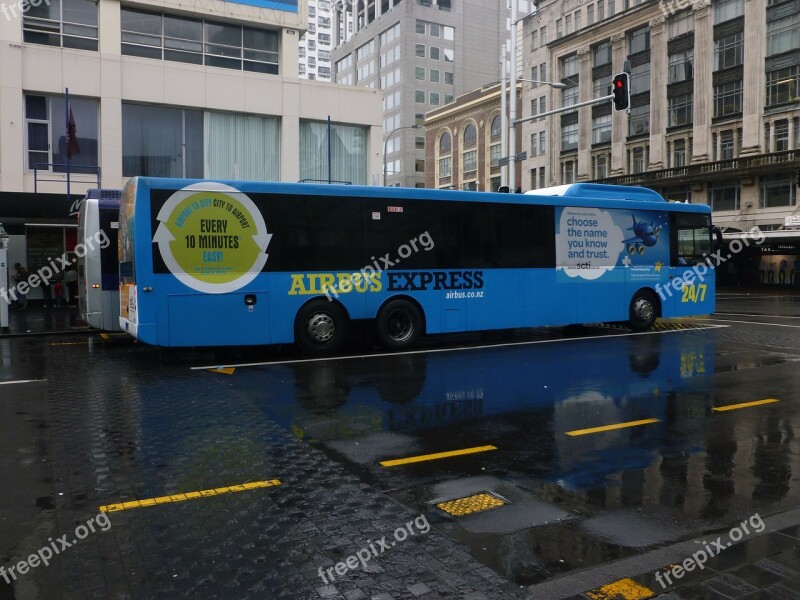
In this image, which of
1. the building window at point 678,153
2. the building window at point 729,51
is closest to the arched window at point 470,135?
the building window at point 678,153

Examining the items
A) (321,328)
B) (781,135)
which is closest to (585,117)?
(781,135)

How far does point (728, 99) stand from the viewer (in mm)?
51688

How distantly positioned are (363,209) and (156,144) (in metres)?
13.8

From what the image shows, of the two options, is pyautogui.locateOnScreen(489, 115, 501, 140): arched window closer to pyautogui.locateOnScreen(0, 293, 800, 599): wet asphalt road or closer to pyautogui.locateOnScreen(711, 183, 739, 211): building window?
pyautogui.locateOnScreen(711, 183, 739, 211): building window

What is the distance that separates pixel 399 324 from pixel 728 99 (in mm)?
47271

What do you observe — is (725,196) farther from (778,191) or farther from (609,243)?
(609,243)

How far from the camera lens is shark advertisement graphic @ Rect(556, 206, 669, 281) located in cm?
1628

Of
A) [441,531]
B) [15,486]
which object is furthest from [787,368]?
[15,486]

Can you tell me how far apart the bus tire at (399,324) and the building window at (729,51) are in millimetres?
47191

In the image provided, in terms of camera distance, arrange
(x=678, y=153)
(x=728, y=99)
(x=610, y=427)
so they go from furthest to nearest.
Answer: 1. (x=678, y=153)
2. (x=728, y=99)
3. (x=610, y=427)

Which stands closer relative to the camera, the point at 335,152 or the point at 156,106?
the point at 156,106

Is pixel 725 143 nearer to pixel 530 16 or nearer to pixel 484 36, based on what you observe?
pixel 530 16

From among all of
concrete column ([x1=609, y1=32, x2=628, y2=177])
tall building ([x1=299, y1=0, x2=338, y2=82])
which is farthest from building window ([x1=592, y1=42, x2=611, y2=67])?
tall building ([x1=299, y1=0, x2=338, y2=82])

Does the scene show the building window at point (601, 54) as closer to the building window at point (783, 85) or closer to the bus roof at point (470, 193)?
the building window at point (783, 85)
